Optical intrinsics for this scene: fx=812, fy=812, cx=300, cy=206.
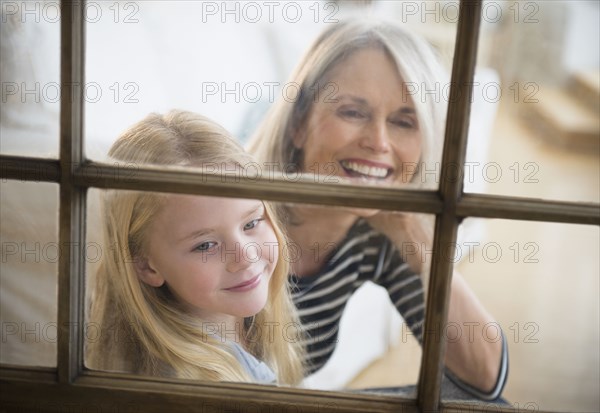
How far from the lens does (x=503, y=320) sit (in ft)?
→ 4.19

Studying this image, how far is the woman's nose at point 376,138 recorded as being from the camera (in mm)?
1209

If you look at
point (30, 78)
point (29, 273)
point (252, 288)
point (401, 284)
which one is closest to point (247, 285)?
point (252, 288)

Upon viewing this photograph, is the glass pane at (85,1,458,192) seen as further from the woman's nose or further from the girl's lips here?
the girl's lips

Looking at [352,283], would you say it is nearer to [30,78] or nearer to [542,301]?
[542,301]

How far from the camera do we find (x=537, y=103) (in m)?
1.18

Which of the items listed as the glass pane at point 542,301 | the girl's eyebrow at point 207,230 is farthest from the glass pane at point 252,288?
the glass pane at point 542,301

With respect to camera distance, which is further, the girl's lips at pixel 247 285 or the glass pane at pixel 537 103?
the girl's lips at pixel 247 285

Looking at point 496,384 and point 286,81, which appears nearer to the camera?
point 286,81

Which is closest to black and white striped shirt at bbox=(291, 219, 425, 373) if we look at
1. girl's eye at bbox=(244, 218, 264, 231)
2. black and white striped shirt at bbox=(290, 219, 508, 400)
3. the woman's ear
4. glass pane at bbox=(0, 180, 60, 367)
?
black and white striped shirt at bbox=(290, 219, 508, 400)

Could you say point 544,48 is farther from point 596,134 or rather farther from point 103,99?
point 103,99

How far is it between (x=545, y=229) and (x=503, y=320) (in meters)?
0.16

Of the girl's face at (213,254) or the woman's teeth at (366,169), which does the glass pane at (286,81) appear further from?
the girl's face at (213,254)

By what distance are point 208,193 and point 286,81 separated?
203 mm

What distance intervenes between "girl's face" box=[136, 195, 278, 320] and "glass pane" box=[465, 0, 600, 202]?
1.08 ft
